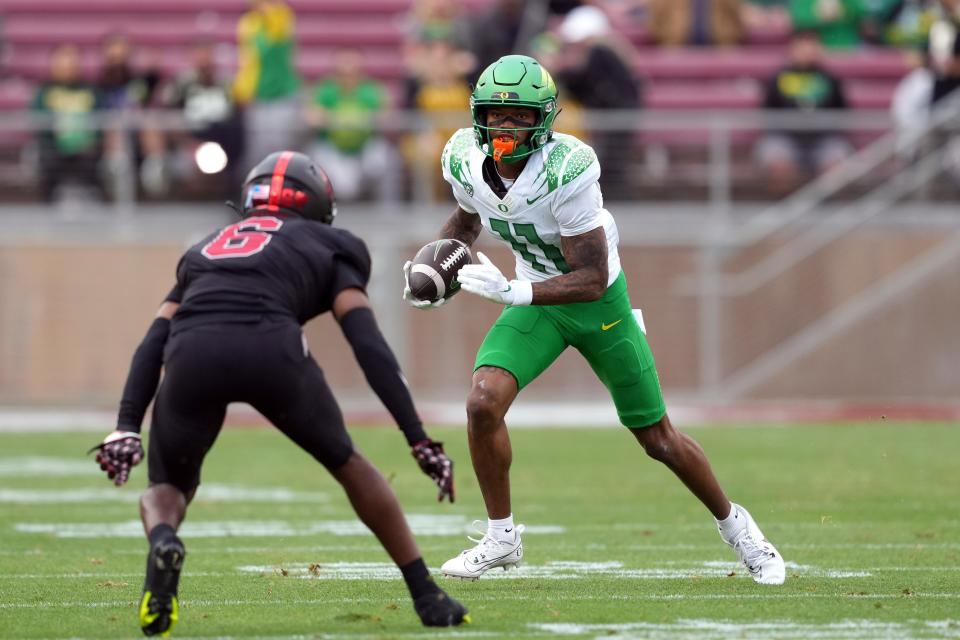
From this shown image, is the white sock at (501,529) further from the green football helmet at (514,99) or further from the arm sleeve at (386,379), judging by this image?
the arm sleeve at (386,379)

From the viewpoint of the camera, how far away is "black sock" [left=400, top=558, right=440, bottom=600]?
486cm

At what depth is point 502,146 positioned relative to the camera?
583 centimetres

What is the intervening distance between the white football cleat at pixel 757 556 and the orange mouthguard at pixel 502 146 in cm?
155

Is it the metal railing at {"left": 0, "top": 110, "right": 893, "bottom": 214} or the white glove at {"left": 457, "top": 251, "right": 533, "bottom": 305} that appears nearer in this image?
the white glove at {"left": 457, "top": 251, "right": 533, "bottom": 305}

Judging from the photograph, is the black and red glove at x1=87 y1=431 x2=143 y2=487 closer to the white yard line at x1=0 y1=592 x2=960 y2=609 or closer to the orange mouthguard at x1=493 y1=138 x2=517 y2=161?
the white yard line at x1=0 y1=592 x2=960 y2=609

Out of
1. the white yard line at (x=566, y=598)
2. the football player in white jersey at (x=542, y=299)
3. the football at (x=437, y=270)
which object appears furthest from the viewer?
the football player in white jersey at (x=542, y=299)

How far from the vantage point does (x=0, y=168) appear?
554 inches

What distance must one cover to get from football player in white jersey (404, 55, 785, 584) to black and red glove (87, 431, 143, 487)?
1386mm

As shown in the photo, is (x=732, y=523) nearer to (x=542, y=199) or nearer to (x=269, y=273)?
(x=542, y=199)

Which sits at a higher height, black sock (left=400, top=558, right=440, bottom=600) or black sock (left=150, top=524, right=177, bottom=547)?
black sock (left=150, top=524, right=177, bottom=547)

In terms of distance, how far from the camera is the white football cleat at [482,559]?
20.0ft

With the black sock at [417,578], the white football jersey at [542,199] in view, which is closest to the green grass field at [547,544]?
the black sock at [417,578]

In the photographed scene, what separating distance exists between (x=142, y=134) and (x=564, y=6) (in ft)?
13.3

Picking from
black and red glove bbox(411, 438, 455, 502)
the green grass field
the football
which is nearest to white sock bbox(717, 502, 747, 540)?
the green grass field
